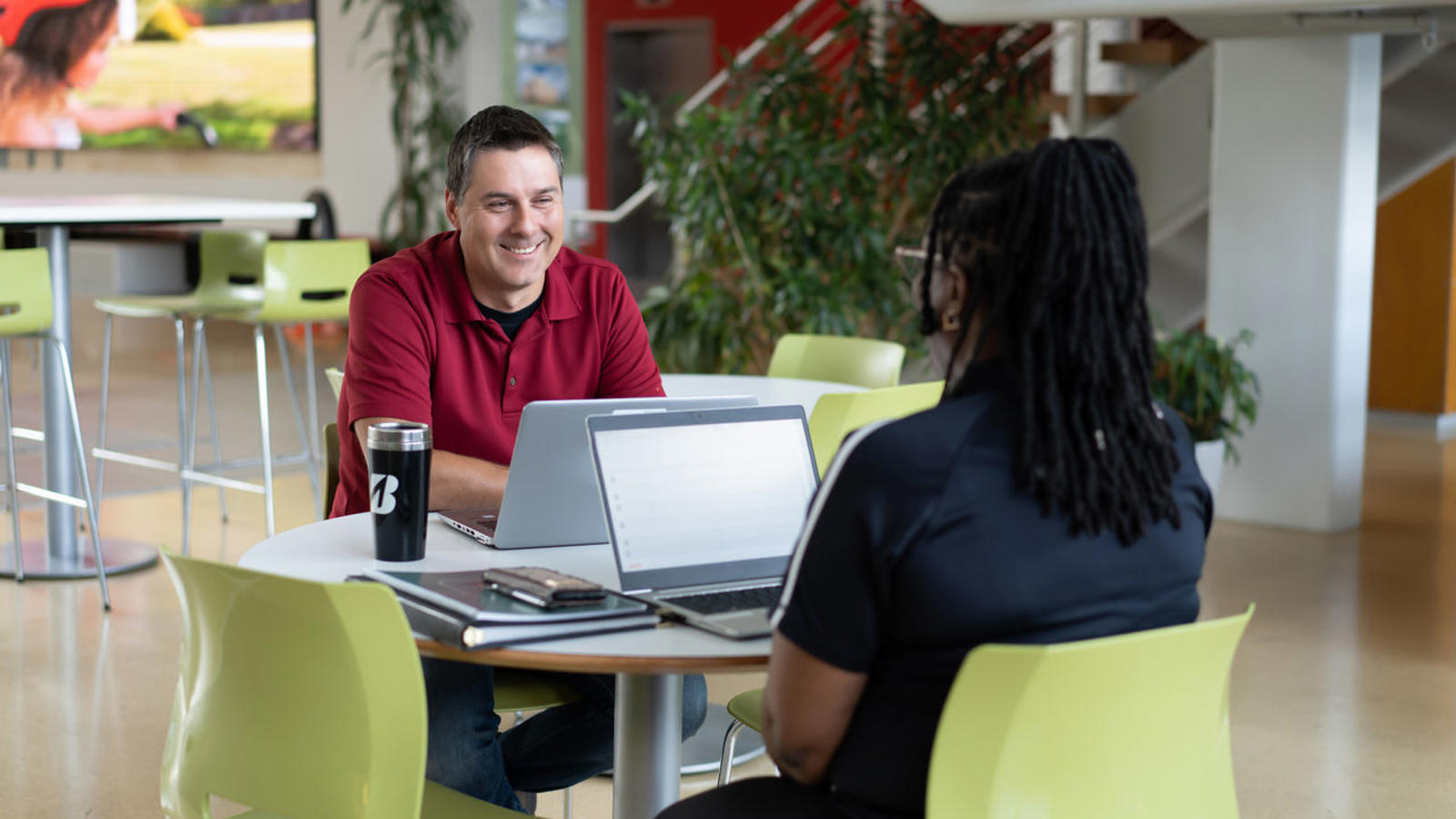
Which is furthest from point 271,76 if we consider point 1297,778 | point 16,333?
point 1297,778

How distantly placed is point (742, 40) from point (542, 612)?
10593mm

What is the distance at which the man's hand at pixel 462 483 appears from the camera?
2.25 m

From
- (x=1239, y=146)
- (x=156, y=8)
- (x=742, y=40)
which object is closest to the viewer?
(x=1239, y=146)

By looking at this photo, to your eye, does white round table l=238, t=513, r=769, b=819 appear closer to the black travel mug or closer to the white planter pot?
the black travel mug

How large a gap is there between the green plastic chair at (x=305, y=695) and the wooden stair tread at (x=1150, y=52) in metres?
5.40

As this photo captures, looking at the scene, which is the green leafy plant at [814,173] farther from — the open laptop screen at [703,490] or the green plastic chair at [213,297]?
the open laptop screen at [703,490]

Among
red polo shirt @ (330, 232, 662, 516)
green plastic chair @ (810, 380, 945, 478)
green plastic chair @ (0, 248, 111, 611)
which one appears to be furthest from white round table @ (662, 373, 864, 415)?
green plastic chair @ (0, 248, 111, 611)

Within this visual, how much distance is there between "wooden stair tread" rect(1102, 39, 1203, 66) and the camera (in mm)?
6207

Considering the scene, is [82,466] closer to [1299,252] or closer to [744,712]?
[744,712]

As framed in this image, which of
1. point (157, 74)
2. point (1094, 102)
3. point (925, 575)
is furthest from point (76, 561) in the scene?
point (157, 74)

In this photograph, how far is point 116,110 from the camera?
518 inches

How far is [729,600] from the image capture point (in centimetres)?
176

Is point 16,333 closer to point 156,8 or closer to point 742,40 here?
point 742,40

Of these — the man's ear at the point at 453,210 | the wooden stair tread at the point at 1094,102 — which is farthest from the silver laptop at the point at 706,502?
the wooden stair tread at the point at 1094,102
